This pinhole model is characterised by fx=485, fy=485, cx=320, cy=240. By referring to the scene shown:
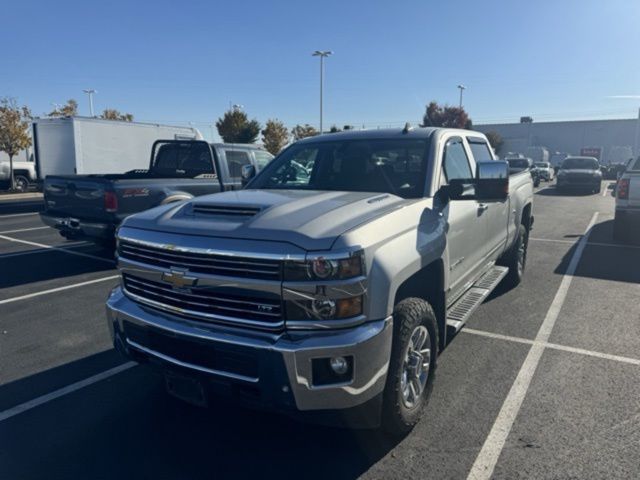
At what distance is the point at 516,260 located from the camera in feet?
21.2

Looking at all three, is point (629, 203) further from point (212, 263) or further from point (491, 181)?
point (212, 263)

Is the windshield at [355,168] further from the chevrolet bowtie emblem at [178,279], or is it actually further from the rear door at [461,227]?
the chevrolet bowtie emblem at [178,279]

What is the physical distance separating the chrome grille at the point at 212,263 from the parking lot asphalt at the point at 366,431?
970 mm

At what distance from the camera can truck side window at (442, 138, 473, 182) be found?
4.03 meters

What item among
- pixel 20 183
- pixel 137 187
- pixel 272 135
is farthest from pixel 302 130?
pixel 137 187

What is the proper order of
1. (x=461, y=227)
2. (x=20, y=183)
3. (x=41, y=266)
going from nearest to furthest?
(x=461, y=227) < (x=41, y=266) < (x=20, y=183)

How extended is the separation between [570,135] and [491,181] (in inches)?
2824

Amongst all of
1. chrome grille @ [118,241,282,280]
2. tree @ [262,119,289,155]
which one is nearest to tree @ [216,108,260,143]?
tree @ [262,119,289,155]

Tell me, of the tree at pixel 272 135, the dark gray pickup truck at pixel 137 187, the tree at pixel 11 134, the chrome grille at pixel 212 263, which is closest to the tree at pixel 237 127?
the tree at pixel 272 135

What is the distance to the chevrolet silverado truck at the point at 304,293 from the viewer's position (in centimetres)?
245

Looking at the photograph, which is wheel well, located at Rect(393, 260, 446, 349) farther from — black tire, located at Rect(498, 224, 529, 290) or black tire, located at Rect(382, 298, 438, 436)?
black tire, located at Rect(498, 224, 529, 290)

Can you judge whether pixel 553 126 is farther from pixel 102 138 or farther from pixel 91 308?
pixel 91 308

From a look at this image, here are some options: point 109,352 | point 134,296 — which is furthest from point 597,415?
point 109,352

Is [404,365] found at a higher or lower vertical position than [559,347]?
higher
